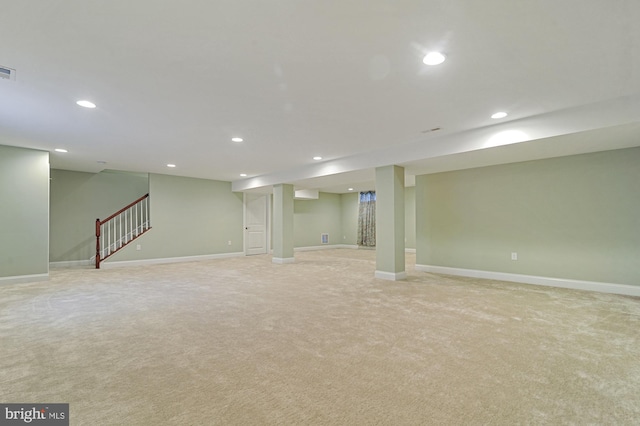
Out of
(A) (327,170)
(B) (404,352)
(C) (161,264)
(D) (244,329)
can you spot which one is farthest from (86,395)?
(C) (161,264)

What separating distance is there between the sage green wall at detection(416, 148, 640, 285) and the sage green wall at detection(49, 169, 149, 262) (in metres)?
8.45

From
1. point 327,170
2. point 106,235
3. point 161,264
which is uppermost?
point 327,170

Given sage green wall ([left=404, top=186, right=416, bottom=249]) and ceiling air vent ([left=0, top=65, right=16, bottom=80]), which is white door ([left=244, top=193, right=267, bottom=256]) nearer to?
sage green wall ([left=404, top=186, right=416, bottom=249])

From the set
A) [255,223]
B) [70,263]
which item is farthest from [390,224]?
[70,263]

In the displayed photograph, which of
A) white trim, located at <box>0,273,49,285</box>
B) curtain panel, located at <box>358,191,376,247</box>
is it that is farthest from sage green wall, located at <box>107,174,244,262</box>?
curtain panel, located at <box>358,191,376,247</box>

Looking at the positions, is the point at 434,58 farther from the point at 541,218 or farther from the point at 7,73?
the point at 541,218

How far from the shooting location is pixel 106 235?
822 centimetres

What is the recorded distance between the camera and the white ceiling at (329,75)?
6.43 ft

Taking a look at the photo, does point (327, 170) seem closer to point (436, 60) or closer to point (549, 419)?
point (436, 60)

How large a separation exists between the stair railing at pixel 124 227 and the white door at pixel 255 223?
9.69 feet

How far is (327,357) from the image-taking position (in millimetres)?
2400

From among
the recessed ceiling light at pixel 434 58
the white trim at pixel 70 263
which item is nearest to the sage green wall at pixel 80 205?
the white trim at pixel 70 263

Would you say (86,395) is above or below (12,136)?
below

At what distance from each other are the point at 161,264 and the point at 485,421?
27.0 feet
